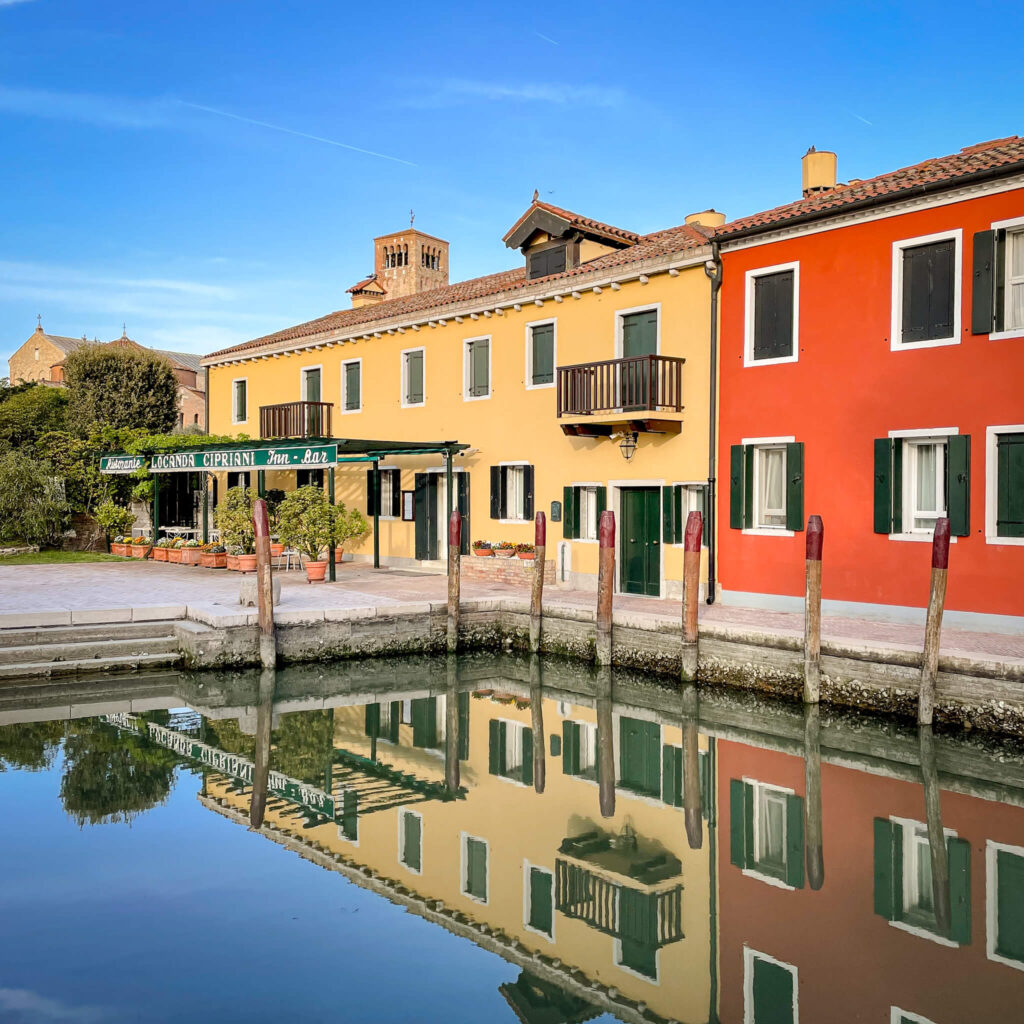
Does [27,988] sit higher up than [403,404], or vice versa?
[403,404]

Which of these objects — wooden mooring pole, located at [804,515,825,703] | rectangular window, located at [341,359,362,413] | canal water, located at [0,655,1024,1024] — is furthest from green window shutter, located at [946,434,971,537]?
rectangular window, located at [341,359,362,413]

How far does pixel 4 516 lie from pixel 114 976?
68.2 ft

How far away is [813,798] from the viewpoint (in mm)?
9133

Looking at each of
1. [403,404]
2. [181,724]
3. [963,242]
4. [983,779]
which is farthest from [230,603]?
[963,242]

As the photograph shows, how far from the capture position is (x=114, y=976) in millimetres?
5562

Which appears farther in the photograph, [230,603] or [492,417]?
[492,417]

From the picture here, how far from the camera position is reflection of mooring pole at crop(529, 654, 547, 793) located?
33.4 ft

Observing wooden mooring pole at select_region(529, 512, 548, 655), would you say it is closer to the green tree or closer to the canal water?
the canal water

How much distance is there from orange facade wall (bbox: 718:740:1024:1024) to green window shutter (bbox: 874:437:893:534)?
16.6ft

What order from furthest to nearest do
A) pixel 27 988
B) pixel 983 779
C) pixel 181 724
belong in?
pixel 181 724 → pixel 983 779 → pixel 27 988

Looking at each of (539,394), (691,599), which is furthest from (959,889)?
(539,394)

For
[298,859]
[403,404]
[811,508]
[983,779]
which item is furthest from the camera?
[403,404]

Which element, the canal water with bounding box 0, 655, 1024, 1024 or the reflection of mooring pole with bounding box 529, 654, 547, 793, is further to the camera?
the reflection of mooring pole with bounding box 529, 654, 547, 793

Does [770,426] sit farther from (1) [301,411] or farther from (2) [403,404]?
(1) [301,411]
